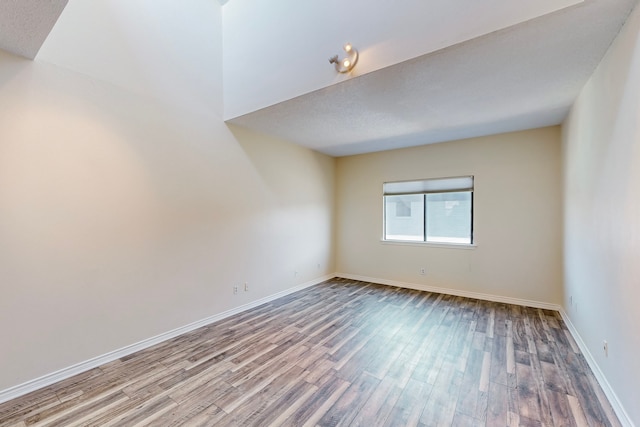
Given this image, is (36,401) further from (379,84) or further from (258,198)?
(379,84)

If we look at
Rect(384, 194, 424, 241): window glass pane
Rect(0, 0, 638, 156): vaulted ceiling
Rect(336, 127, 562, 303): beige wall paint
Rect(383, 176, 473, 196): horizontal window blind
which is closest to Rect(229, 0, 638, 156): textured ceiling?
Rect(0, 0, 638, 156): vaulted ceiling

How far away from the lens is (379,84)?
2.63 m

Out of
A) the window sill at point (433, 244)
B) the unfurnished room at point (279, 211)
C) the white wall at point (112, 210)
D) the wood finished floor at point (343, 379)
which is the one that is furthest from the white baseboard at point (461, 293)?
the white wall at point (112, 210)

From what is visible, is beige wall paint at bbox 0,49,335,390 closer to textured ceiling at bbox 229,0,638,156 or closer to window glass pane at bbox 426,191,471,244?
textured ceiling at bbox 229,0,638,156

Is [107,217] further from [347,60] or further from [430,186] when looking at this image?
[430,186]

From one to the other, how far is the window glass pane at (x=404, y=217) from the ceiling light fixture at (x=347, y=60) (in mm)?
3225

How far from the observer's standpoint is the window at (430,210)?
468cm

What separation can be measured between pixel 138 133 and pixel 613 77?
413cm

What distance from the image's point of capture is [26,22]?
1.81 m

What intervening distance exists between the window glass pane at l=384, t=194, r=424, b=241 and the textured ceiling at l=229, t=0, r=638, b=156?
3.94 ft

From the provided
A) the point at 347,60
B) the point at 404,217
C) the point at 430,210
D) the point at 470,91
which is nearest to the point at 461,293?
the point at 430,210

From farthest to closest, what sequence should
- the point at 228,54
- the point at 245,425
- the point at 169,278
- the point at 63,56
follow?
the point at 228,54 → the point at 169,278 → the point at 63,56 → the point at 245,425

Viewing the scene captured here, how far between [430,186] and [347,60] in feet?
10.4

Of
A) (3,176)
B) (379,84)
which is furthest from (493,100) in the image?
(3,176)
